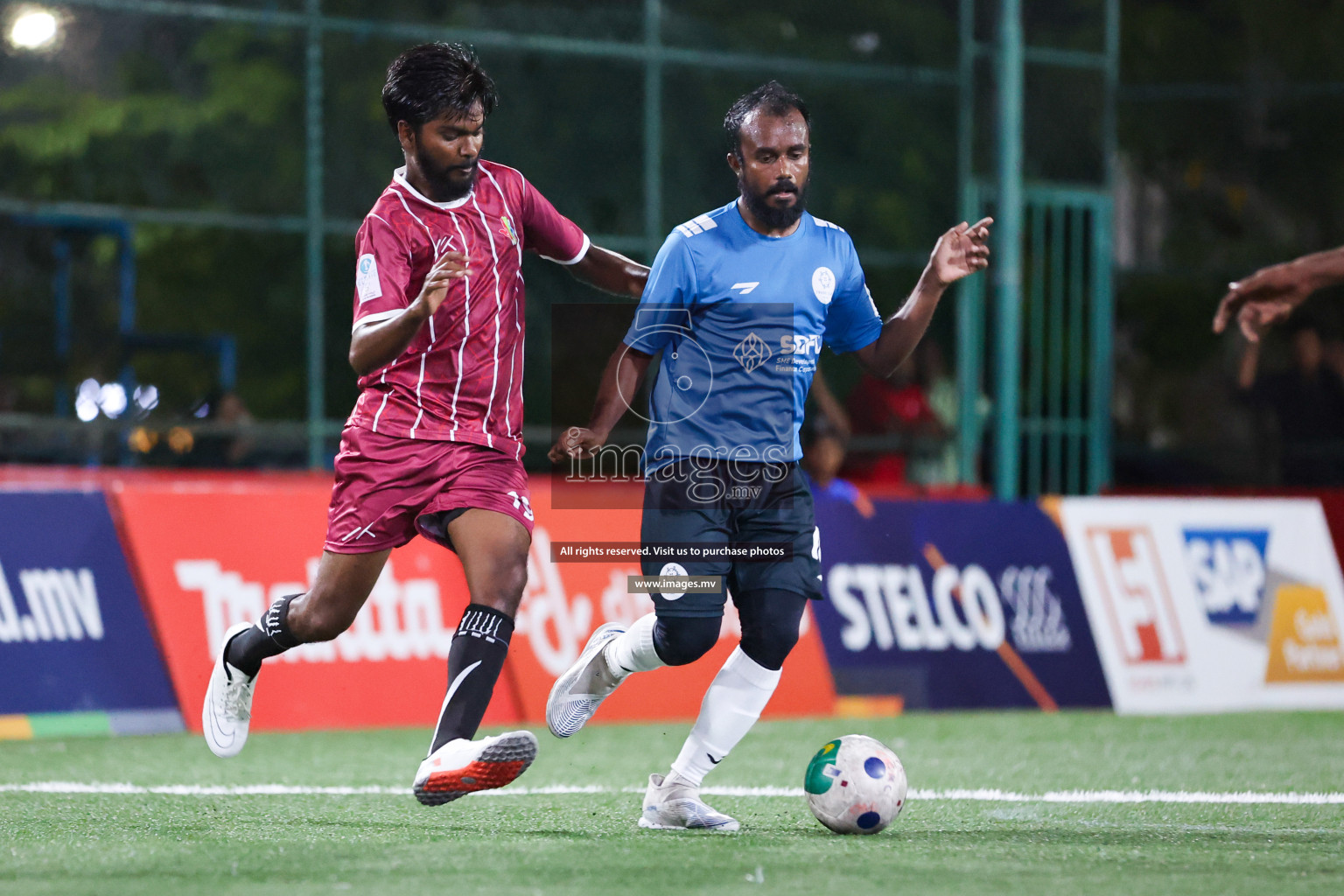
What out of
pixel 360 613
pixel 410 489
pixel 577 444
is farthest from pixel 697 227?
pixel 360 613

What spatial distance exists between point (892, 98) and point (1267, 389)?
417cm

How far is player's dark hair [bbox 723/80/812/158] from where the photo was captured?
6.22 m

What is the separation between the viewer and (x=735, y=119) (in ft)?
20.9

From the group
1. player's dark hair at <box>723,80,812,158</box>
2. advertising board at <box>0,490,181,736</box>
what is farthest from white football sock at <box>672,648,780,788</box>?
advertising board at <box>0,490,181,736</box>

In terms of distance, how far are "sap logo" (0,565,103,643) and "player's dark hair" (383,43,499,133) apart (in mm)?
4280

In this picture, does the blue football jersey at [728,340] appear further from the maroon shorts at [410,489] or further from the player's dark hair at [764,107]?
the maroon shorts at [410,489]

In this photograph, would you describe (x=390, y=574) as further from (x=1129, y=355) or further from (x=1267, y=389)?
(x=1129, y=355)

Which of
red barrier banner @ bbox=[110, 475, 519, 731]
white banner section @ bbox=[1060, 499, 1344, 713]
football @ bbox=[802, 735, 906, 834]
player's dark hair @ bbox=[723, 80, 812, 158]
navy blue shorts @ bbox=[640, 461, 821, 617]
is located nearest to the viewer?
football @ bbox=[802, 735, 906, 834]

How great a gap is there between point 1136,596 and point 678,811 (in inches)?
240

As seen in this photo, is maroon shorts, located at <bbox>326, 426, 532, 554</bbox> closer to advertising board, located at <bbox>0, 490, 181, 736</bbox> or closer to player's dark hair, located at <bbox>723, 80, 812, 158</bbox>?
player's dark hair, located at <bbox>723, 80, 812, 158</bbox>

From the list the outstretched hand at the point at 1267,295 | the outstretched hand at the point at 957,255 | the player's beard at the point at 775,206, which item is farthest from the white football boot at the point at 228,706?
the outstretched hand at the point at 1267,295

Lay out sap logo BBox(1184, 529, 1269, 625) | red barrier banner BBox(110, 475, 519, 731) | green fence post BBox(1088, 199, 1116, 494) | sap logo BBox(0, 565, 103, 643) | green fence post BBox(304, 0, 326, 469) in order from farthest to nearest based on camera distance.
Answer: green fence post BBox(1088, 199, 1116, 494) < green fence post BBox(304, 0, 326, 469) < sap logo BBox(1184, 529, 1269, 625) < red barrier banner BBox(110, 475, 519, 731) < sap logo BBox(0, 565, 103, 643)

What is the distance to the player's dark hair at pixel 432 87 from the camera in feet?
19.5

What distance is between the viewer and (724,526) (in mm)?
6133
